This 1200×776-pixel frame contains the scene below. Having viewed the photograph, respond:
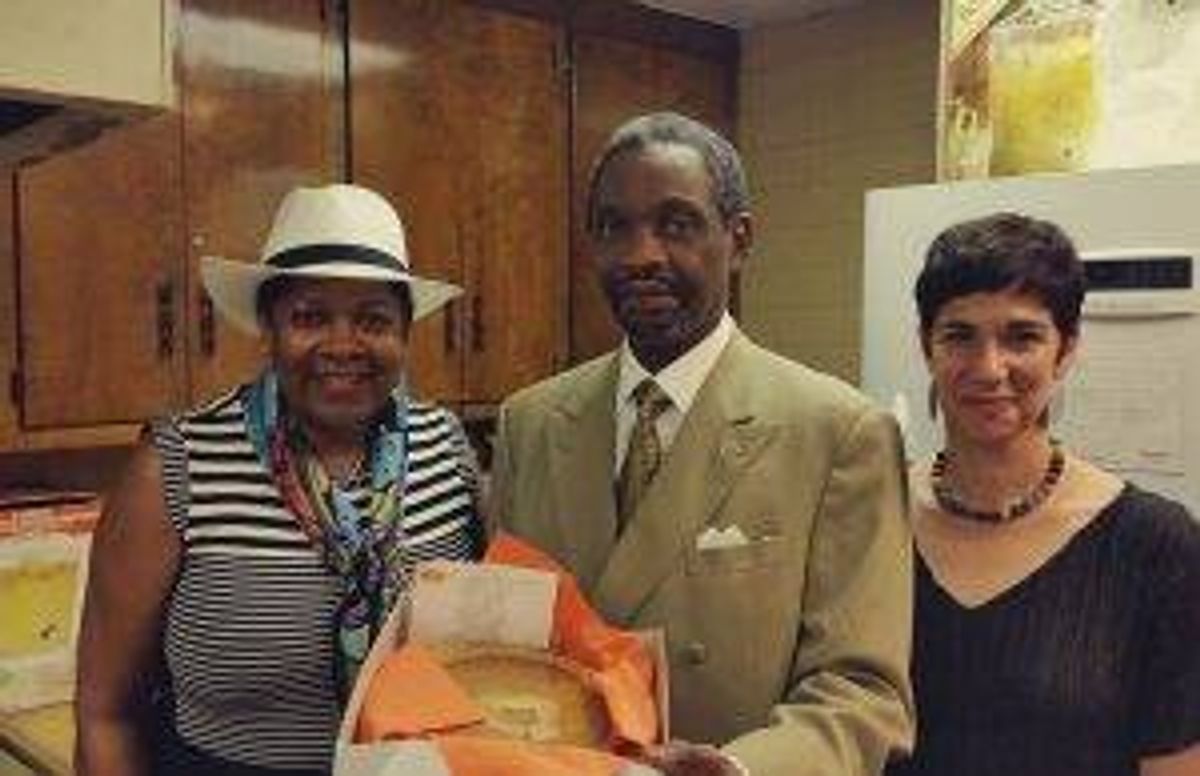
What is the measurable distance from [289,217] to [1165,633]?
3.47 ft

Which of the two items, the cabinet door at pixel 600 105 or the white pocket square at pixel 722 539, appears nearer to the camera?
the white pocket square at pixel 722 539

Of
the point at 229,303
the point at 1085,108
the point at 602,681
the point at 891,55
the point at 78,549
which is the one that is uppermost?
the point at 891,55

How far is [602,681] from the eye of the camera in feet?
3.26

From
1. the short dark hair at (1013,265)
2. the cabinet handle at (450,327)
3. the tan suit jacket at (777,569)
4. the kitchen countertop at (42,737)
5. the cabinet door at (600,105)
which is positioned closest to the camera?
the tan suit jacket at (777,569)

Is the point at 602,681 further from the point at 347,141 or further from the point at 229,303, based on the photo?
the point at 347,141

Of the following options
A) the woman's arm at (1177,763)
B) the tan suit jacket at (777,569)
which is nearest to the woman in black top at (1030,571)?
the woman's arm at (1177,763)

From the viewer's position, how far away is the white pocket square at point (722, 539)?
1139 mm

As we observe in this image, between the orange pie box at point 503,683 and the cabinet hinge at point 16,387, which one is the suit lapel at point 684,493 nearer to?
the orange pie box at point 503,683

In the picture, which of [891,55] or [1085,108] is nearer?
[1085,108]

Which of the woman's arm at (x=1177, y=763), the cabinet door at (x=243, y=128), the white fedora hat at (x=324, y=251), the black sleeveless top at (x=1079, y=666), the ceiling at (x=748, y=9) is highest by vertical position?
the ceiling at (x=748, y=9)

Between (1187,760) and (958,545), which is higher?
(958,545)

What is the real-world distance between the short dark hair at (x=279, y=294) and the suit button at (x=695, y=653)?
0.56 metres

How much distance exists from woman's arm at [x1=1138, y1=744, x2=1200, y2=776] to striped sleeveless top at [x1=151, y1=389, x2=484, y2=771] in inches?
31.0

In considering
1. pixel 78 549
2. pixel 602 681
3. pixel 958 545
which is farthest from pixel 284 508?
pixel 78 549
